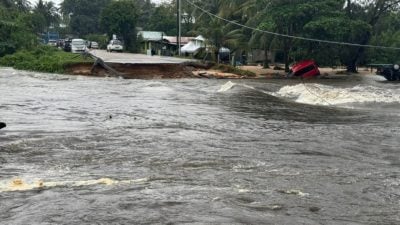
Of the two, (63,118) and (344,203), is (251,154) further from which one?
(63,118)

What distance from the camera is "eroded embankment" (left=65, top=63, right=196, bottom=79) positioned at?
3117 cm

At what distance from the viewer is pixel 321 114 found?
15.9m

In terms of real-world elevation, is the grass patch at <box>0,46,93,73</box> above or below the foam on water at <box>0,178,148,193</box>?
above

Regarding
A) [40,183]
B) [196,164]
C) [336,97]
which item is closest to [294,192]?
[196,164]

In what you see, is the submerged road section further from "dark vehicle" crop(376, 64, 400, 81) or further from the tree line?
"dark vehicle" crop(376, 64, 400, 81)

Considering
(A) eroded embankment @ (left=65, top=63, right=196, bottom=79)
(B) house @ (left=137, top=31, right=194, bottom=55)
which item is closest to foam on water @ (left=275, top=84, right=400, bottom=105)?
(A) eroded embankment @ (left=65, top=63, right=196, bottom=79)

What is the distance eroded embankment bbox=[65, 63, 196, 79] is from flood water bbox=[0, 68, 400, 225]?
1400 cm

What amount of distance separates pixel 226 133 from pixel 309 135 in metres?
1.91

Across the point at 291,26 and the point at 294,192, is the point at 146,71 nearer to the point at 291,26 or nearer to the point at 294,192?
the point at 291,26

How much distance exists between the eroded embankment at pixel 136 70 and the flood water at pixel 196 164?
14.0m

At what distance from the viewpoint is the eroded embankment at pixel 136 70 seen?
31.2 m

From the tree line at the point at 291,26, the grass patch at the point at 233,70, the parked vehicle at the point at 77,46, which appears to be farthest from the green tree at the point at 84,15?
the grass patch at the point at 233,70

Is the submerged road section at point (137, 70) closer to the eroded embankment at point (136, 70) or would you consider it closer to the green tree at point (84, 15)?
the eroded embankment at point (136, 70)

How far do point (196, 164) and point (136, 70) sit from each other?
2343 cm
